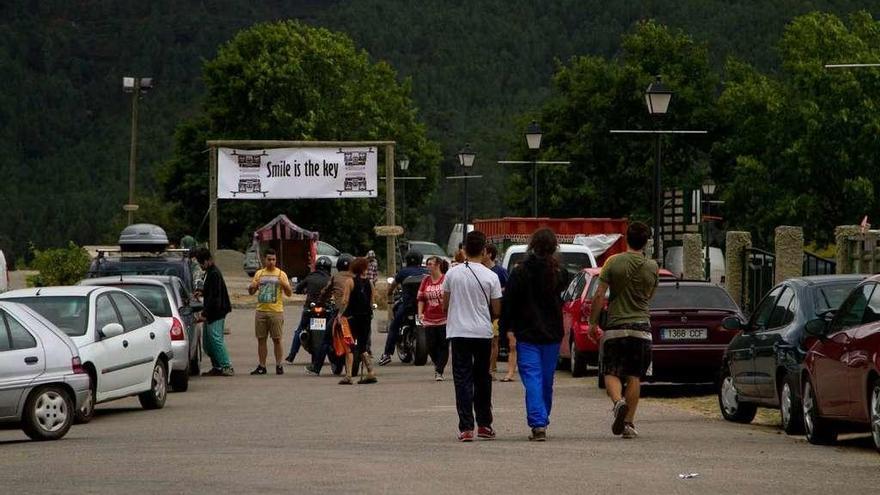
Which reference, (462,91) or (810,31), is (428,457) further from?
(462,91)

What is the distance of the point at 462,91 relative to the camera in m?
190

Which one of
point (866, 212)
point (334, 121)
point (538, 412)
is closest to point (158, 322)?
point (538, 412)

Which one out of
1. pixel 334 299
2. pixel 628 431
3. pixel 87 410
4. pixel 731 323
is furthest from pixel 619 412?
pixel 334 299

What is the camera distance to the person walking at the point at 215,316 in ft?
93.5

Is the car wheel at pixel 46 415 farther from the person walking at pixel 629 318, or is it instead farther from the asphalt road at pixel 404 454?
the person walking at pixel 629 318

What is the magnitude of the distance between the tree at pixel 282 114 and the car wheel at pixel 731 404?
65.9 metres

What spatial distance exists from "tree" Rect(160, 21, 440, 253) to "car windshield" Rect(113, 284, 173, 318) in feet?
193

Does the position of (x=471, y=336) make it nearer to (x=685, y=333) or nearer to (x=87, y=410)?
(x=87, y=410)

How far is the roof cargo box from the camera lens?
124ft

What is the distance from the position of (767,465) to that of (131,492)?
463 centimetres

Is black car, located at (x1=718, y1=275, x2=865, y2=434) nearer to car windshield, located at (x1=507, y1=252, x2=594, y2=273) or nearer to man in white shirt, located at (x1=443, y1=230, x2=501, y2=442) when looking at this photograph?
man in white shirt, located at (x1=443, y1=230, x2=501, y2=442)

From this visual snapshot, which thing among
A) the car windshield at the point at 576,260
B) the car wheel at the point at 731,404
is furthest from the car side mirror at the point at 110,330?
the car windshield at the point at 576,260

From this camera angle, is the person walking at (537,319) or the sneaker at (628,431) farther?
the sneaker at (628,431)

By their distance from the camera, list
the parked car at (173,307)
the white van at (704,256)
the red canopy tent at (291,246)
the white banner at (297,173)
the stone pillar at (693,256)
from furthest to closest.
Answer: the red canopy tent at (291,246) < the white van at (704,256) < the white banner at (297,173) < the stone pillar at (693,256) < the parked car at (173,307)
